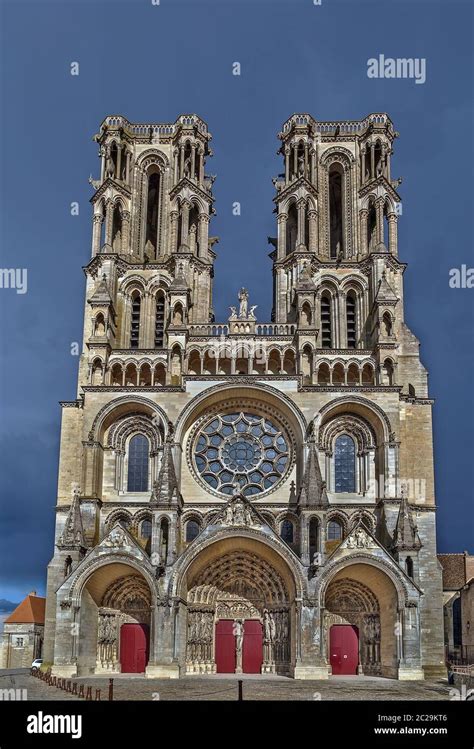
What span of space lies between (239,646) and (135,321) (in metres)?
16.6

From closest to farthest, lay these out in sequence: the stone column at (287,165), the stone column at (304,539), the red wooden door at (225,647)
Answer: the stone column at (304,539)
the red wooden door at (225,647)
the stone column at (287,165)

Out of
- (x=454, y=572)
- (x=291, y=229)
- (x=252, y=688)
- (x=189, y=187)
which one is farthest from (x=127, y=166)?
(x=454, y=572)

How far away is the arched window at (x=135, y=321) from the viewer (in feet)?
137

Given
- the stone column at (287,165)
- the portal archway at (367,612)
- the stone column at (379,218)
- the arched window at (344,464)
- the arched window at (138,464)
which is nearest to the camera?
the portal archway at (367,612)

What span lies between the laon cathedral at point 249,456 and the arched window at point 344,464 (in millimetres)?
88

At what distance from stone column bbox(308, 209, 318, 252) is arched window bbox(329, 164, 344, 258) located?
1.98 meters

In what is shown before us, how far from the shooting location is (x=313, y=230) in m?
43.1

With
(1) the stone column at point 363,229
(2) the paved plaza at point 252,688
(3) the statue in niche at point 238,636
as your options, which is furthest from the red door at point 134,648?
(1) the stone column at point 363,229

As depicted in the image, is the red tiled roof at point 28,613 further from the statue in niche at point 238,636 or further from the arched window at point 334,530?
the arched window at point 334,530

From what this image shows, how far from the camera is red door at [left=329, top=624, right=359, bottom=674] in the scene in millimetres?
34938

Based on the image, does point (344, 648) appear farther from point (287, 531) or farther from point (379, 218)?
point (379, 218)

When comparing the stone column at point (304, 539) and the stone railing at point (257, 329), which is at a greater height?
the stone railing at point (257, 329)

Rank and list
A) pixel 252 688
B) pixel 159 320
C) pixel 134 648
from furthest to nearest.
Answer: pixel 159 320 → pixel 134 648 → pixel 252 688
